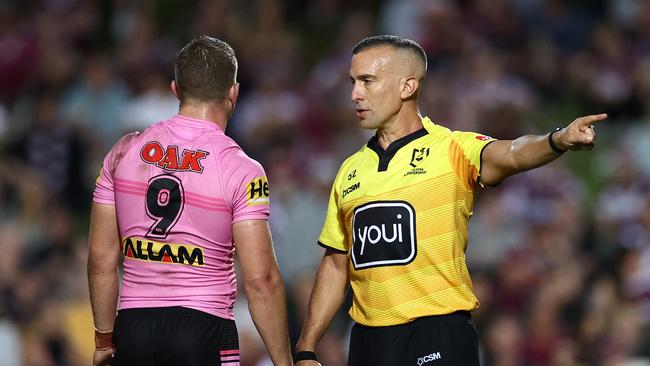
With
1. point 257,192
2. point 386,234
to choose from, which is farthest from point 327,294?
point 257,192

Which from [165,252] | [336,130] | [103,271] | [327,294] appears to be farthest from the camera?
[336,130]

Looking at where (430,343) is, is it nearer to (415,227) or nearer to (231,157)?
(415,227)

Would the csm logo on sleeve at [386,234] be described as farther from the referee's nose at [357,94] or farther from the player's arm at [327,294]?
the referee's nose at [357,94]

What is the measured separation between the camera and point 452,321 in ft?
19.8

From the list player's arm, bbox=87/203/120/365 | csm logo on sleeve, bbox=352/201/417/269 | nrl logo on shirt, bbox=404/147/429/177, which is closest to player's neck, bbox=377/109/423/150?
nrl logo on shirt, bbox=404/147/429/177

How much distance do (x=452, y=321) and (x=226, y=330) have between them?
1.12 m

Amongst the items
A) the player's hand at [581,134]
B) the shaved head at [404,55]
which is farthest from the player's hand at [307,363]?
the player's hand at [581,134]

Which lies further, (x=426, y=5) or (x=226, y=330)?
(x=426, y=5)

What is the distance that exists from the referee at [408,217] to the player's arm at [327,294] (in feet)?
0.26

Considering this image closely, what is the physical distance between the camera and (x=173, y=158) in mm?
5938

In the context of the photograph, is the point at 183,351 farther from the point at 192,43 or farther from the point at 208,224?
the point at 192,43

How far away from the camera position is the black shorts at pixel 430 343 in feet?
19.7

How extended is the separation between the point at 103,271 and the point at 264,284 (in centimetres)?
83

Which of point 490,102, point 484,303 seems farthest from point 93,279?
point 490,102
